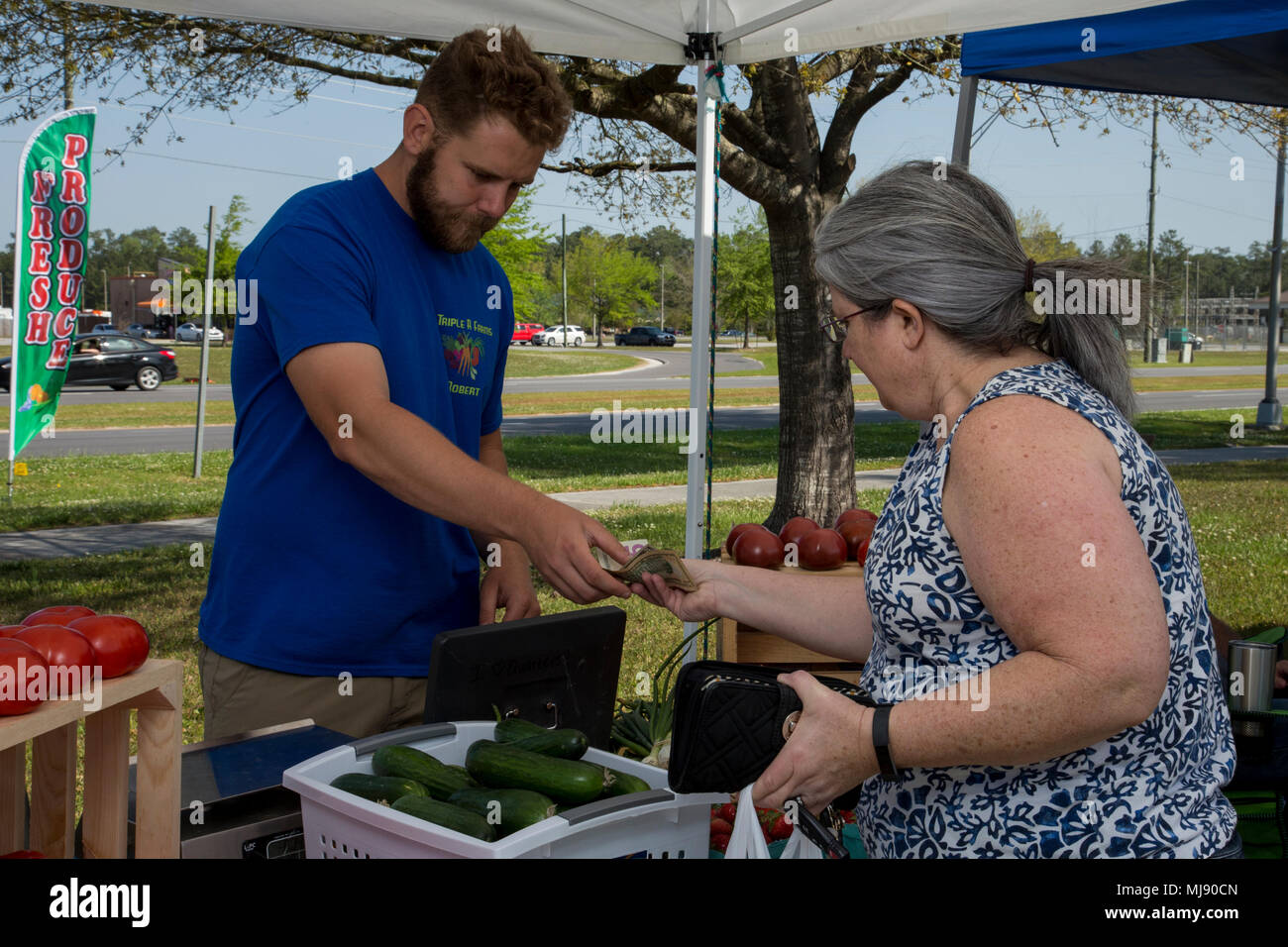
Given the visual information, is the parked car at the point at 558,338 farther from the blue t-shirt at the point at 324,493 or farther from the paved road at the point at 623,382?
the blue t-shirt at the point at 324,493

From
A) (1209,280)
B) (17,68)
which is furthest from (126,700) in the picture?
(1209,280)

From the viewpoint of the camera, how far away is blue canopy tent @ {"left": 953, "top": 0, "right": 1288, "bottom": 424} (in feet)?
14.1

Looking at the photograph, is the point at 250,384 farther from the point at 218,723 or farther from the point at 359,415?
the point at 218,723

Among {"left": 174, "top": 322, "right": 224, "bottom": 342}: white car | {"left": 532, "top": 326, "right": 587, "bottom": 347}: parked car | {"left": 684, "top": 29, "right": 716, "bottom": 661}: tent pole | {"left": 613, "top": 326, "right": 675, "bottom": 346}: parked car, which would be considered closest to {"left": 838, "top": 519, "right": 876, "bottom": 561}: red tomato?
{"left": 684, "top": 29, "right": 716, "bottom": 661}: tent pole

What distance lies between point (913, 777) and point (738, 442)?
1675cm

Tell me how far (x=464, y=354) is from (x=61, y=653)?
49.7 inches

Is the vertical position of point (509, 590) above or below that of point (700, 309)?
below

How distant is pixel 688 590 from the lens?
7.84ft

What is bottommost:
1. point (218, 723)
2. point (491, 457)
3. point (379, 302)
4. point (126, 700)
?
point (218, 723)

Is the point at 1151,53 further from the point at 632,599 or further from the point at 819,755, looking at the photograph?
the point at 819,755

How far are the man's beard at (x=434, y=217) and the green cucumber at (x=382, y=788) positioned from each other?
4.24ft

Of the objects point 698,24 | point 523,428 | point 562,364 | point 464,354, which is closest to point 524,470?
point 523,428

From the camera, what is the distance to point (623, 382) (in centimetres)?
3409
